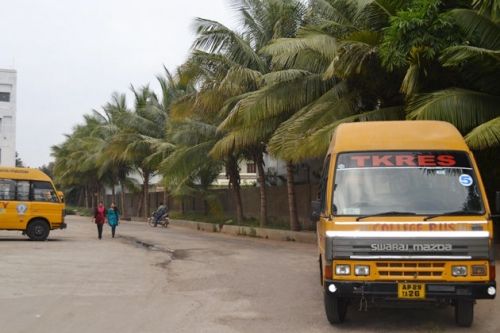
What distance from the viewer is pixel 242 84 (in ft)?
70.9

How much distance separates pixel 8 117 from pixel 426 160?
6270 centimetres

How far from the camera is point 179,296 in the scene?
10.1 metres

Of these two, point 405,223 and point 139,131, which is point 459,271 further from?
point 139,131

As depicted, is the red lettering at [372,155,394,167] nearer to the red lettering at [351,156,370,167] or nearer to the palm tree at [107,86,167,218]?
the red lettering at [351,156,370,167]

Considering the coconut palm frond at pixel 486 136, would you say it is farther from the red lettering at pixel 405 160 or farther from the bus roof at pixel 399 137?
the red lettering at pixel 405 160

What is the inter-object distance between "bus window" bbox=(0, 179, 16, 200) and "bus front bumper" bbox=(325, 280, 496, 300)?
16.8 metres

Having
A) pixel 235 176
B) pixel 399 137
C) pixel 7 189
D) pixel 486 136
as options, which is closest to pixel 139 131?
pixel 235 176

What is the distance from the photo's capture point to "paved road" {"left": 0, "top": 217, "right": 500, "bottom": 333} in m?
7.74

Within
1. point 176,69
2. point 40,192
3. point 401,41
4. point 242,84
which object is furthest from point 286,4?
point 40,192

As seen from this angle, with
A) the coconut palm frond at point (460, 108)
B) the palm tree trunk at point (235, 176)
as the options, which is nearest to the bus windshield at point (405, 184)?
the coconut palm frond at point (460, 108)

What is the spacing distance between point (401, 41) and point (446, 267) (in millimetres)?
7632

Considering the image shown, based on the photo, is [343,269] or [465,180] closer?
[343,269]

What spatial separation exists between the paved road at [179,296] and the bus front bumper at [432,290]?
77 cm

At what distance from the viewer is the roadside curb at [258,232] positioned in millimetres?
21108
